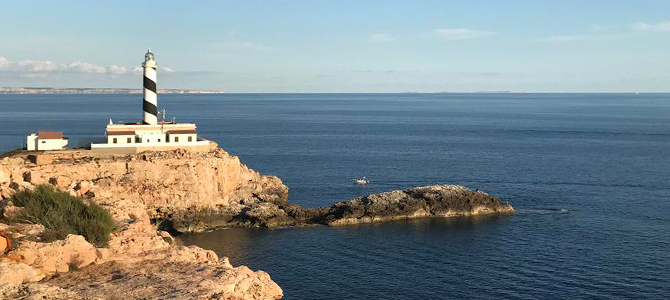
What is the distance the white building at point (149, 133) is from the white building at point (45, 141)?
3.72m

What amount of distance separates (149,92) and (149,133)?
531 cm

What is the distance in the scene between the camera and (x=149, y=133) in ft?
200

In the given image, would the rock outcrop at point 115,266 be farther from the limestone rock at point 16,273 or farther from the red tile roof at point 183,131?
the red tile roof at point 183,131

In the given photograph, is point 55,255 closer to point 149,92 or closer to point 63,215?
point 63,215

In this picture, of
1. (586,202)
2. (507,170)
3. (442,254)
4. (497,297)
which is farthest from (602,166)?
(497,297)

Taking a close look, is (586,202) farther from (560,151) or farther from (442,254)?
(560,151)

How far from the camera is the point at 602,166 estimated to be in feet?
295

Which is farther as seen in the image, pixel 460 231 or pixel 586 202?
pixel 586 202

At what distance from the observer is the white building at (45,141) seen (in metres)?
58.2

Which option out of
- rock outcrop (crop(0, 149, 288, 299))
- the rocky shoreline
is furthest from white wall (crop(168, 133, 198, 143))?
rock outcrop (crop(0, 149, 288, 299))

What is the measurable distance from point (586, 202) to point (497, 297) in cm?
3198

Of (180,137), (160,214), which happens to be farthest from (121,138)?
(160,214)

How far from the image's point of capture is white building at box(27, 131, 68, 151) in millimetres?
58188

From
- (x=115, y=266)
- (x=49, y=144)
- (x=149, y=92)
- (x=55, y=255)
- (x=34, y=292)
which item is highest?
(x=149, y=92)
